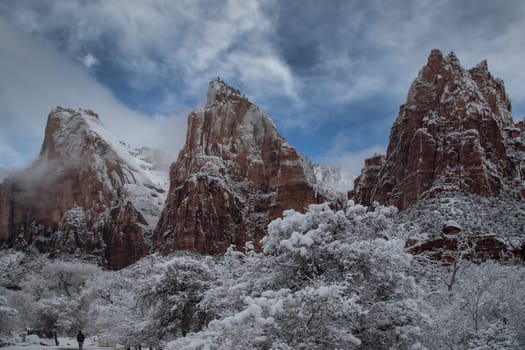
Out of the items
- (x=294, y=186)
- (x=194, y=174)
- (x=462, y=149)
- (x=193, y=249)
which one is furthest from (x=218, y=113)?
(x=462, y=149)

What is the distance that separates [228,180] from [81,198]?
57.9 m

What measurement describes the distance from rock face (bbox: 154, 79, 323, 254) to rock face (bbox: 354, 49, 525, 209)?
2868cm

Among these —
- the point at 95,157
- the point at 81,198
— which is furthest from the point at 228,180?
the point at 81,198

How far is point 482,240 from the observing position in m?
53.2

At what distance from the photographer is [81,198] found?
153 meters

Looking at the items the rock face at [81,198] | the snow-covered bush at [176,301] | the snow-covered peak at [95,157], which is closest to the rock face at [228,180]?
the rock face at [81,198]

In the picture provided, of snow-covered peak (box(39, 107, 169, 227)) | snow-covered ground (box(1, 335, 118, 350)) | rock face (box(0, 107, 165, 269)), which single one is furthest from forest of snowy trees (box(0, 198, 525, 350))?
snow-covered peak (box(39, 107, 169, 227))

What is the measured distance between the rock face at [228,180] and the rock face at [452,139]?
2868cm

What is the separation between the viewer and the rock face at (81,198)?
13850 cm

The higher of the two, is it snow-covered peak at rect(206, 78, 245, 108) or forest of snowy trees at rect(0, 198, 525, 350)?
snow-covered peak at rect(206, 78, 245, 108)

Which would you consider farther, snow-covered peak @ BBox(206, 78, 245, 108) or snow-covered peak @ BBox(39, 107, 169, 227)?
snow-covered peak @ BBox(39, 107, 169, 227)

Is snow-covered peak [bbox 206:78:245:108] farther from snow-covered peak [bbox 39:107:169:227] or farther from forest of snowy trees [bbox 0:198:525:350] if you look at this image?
forest of snowy trees [bbox 0:198:525:350]

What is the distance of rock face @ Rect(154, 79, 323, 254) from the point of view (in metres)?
113

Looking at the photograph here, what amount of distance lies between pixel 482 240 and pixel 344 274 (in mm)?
47021
